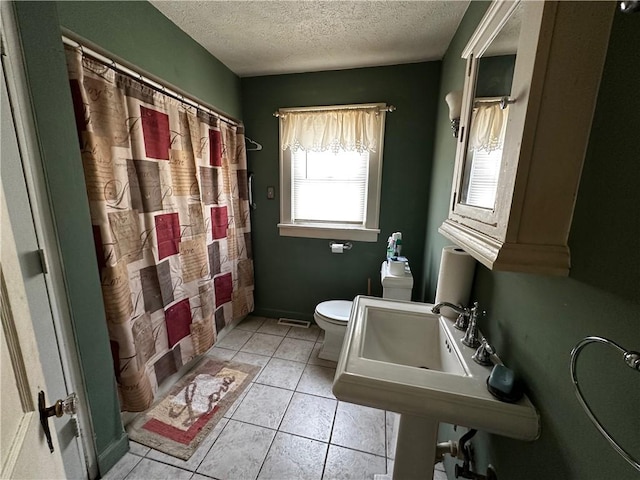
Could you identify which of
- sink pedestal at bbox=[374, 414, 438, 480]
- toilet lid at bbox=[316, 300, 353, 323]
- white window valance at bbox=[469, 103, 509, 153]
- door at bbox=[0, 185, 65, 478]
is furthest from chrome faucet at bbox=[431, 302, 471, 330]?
door at bbox=[0, 185, 65, 478]

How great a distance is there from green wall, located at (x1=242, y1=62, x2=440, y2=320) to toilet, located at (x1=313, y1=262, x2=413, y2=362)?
0.38m

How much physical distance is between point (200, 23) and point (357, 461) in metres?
2.68

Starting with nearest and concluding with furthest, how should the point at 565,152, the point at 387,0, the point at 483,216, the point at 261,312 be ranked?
the point at 565,152
the point at 483,216
the point at 387,0
the point at 261,312

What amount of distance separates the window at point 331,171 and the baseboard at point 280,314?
831 mm

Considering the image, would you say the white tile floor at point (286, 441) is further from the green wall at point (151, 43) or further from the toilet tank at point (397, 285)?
the green wall at point (151, 43)

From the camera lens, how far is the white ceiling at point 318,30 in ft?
4.83

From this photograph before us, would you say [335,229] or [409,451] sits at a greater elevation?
[335,229]

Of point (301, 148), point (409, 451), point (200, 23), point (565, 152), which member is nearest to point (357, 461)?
point (409, 451)

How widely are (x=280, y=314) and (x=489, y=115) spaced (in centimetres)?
245

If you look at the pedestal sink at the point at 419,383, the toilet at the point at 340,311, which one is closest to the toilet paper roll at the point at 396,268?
the toilet at the point at 340,311

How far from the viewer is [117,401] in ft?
4.33

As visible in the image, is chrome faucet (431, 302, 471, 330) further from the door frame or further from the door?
the door frame

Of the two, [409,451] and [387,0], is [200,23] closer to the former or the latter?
[387,0]

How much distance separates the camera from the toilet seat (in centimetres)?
201
